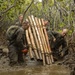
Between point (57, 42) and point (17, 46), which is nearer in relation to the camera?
point (17, 46)

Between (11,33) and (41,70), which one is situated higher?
(11,33)

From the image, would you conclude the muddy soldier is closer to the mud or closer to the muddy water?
the mud

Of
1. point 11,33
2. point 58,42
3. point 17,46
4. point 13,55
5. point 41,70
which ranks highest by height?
point 11,33

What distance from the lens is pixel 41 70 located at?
8.23 metres

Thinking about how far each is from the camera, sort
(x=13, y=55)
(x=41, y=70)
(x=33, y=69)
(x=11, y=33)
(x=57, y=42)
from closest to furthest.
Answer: (x=41, y=70) → (x=33, y=69) → (x=11, y=33) → (x=13, y=55) → (x=57, y=42)

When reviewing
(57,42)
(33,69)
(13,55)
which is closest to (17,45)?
(13,55)

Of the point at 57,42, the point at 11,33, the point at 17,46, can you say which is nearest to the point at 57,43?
the point at 57,42

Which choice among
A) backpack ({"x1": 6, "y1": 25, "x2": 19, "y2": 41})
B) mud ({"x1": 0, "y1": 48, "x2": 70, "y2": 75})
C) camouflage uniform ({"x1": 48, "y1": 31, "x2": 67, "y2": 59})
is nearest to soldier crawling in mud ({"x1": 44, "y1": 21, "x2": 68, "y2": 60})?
camouflage uniform ({"x1": 48, "y1": 31, "x2": 67, "y2": 59})

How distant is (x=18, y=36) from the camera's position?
28.6 feet

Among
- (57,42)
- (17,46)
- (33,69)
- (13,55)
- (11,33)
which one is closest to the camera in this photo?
(33,69)

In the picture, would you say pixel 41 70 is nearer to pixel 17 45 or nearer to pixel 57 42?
pixel 17 45

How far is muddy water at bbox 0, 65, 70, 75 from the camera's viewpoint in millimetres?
7809

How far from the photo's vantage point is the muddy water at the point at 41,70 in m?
7.81

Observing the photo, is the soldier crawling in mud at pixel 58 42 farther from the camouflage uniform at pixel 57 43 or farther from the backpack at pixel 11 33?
the backpack at pixel 11 33
